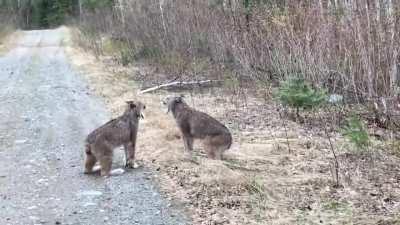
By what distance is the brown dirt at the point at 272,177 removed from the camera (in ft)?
19.6

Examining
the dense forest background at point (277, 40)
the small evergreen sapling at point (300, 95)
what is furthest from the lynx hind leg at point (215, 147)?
the dense forest background at point (277, 40)

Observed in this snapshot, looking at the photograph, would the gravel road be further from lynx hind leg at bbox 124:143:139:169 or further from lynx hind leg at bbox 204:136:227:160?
lynx hind leg at bbox 204:136:227:160

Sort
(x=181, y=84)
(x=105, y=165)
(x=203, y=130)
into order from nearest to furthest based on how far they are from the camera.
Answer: (x=105, y=165), (x=203, y=130), (x=181, y=84)

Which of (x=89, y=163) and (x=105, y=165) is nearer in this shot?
(x=105, y=165)

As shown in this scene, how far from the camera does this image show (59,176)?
7.63 metres

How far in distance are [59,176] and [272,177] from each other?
2.64m

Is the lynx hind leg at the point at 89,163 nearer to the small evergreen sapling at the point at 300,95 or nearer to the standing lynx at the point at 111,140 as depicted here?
the standing lynx at the point at 111,140

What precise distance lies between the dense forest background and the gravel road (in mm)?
3200

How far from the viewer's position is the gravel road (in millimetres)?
6164

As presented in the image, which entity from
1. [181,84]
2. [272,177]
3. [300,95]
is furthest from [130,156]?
[181,84]

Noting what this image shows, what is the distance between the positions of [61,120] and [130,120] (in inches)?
157

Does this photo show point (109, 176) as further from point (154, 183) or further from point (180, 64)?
point (180, 64)

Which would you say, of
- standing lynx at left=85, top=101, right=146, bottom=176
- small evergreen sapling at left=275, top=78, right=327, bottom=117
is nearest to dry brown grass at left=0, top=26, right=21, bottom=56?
small evergreen sapling at left=275, top=78, right=327, bottom=117

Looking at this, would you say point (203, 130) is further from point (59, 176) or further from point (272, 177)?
point (59, 176)
